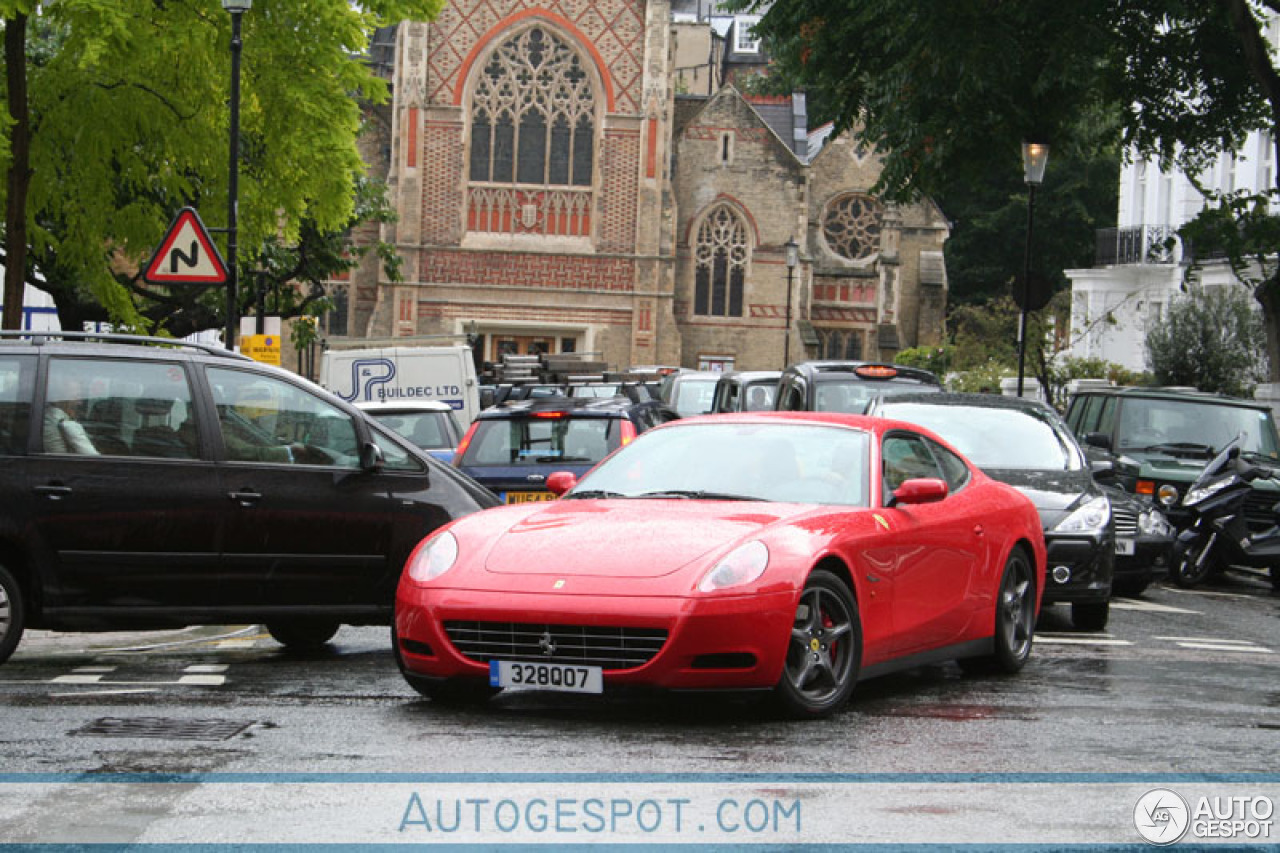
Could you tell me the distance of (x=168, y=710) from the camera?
7801mm

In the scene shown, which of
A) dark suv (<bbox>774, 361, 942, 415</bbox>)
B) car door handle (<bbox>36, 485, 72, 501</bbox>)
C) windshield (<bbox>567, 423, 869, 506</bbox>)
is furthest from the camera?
dark suv (<bbox>774, 361, 942, 415</bbox>)

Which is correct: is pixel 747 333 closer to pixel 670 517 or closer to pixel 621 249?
pixel 621 249

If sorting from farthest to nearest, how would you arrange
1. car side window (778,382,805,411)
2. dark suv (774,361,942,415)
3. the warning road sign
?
1. car side window (778,382,805,411)
2. dark suv (774,361,942,415)
3. the warning road sign

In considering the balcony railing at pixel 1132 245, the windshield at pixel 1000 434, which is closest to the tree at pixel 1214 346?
the balcony railing at pixel 1132 245

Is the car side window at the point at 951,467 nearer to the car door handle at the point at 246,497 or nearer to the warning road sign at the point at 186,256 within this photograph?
the car door handle at the point at 246,497

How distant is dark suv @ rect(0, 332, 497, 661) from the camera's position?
9.35 metres

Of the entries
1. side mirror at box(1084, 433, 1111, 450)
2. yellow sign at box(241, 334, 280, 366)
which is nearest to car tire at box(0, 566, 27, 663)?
side mirror at box(1084, 433, 1111, 450)

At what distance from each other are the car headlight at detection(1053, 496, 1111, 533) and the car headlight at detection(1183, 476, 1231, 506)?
5176 mm

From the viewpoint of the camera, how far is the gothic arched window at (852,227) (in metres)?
62.9

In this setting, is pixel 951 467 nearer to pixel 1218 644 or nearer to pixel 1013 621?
pixel 1013 621

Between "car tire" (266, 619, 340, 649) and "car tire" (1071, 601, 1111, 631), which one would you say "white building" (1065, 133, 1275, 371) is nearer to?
"car tire" (1071, 601, 1111, 631)

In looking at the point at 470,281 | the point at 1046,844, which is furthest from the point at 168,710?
the point at 470,281

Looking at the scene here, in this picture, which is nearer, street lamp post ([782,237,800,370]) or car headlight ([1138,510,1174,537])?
car headlight ([1138,510,1174,537])

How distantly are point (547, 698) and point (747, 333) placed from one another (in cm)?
5224
